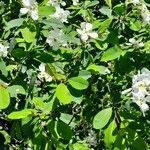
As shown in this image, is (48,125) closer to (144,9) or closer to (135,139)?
(135,139)

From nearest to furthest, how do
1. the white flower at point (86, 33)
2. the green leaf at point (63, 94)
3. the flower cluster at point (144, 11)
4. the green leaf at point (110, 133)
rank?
the green leaf at point (63, 94), the green leaf at point (110, 133), the white flower at point (86, 33), the flower cluster at point (144, 11)

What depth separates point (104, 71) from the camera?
1.89 meters

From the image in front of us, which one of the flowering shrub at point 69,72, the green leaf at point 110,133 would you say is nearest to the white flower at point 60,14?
the flowering shrub at point 69,72

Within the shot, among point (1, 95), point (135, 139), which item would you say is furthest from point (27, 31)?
point (135, 139)

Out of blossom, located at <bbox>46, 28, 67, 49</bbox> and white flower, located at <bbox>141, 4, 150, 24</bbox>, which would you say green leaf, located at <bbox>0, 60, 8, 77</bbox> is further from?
white flower, located at <bbox>141, 4, 150, 24</bbox>

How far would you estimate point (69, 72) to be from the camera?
184 centimetres

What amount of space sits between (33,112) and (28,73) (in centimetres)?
24

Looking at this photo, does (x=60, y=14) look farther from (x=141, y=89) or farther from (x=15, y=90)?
(x=141, y=89)

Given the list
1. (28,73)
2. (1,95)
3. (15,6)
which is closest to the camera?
(1,95)

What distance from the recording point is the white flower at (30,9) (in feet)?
5.65

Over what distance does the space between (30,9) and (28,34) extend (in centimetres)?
10

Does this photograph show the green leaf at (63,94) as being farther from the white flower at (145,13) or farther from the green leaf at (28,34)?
the white flower at (145,13)

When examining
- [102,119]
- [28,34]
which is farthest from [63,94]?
[28,34]

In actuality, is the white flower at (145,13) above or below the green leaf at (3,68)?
above
